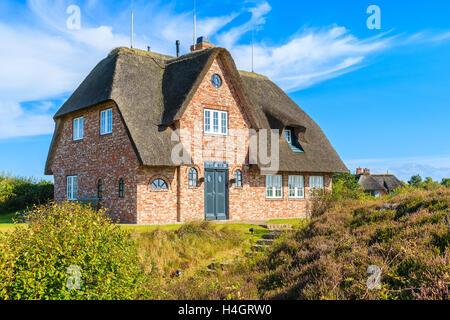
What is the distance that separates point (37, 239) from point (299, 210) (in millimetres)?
18163

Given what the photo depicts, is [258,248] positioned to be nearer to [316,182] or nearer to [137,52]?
[316,182]

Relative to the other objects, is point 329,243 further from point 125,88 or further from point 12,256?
point 125,88

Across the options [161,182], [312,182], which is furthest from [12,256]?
[312,182]

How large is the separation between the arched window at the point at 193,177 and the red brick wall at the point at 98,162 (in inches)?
99.5

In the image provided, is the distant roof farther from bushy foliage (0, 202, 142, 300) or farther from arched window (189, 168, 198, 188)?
bushy foliage (0, 202, 142, 300)

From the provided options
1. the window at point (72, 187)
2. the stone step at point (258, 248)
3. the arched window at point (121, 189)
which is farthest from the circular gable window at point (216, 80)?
the stone step at point (258, 248)

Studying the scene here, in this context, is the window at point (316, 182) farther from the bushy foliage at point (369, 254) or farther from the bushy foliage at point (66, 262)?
the bushy foliage at point (66, 262)

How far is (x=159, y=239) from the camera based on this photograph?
41.7ft

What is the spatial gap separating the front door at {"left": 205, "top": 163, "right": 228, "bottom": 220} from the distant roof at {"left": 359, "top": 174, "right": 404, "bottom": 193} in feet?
110

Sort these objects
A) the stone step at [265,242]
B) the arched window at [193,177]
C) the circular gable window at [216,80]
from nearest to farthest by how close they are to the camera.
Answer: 1. the stone step at [265,242]
2. the arched window at [193,177]
3. the circular gable window at [216,80]

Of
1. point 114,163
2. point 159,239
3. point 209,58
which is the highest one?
point 209,58

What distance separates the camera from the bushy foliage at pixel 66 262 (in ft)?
22.1

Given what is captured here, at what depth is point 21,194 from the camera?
94.2 ft

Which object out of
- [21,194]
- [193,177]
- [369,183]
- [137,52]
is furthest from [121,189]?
[369,183]
